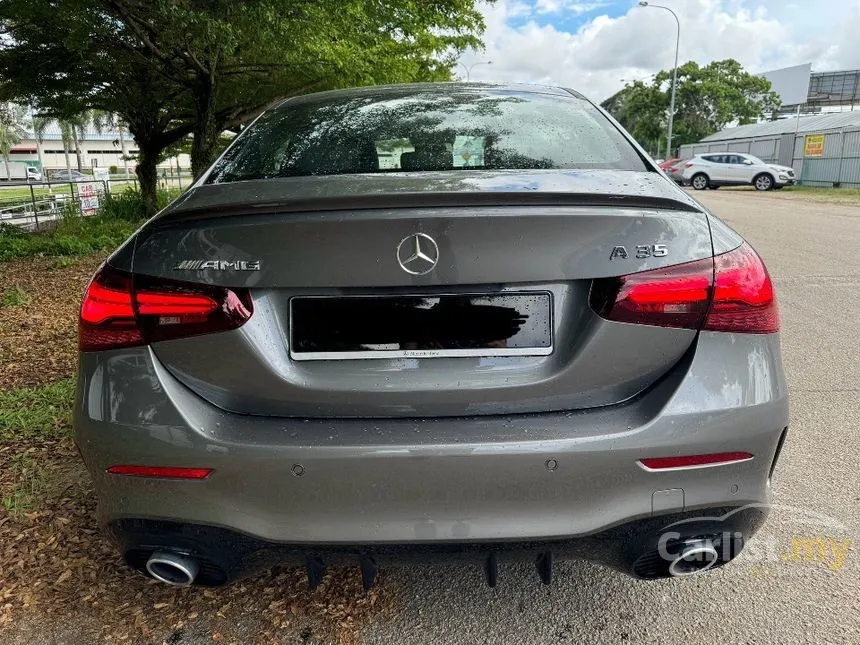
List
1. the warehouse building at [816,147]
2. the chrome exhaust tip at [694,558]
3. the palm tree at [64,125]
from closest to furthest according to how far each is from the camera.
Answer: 1. the chrome exhaust tip at [694,558]
2. the palm tree at [64,125]
3. the warehouse building at [816,147]

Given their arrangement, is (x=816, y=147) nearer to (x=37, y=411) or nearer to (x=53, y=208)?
(x=53, y=208)

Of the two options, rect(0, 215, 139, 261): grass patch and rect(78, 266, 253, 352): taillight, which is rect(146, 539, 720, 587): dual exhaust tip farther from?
rect(0, 215, 139, 261): grass patch

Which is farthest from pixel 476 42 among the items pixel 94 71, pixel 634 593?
pixel 634 593

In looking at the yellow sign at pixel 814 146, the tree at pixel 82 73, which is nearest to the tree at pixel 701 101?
the yellow sign at pixel 814 146

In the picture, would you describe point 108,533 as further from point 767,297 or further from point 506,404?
point 767,297

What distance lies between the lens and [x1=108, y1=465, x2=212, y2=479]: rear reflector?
161cm

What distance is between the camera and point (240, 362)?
163cm

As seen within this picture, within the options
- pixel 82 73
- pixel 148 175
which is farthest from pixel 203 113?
pixel 148 175

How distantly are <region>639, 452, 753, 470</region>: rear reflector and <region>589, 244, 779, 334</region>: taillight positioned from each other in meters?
0.30

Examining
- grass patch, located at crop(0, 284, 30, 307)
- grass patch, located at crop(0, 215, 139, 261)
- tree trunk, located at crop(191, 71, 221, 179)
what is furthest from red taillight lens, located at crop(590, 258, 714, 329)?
tree trunk, located at crop(191, 71, 221, 179)

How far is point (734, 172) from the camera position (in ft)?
94.8

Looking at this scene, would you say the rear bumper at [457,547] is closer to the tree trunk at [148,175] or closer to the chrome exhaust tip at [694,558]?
the chrome exhaust tip at [694,558]

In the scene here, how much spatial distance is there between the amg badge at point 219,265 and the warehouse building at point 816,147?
106 feet

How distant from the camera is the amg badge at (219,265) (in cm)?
159
